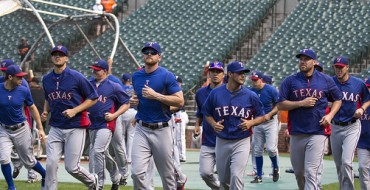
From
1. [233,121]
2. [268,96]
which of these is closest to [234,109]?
[233,121]

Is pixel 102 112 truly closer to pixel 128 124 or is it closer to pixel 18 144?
pixel 18 144

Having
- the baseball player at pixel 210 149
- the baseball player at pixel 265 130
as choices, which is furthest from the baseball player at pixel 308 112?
the baseball player at pixel 265 130

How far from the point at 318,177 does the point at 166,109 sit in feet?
6.74

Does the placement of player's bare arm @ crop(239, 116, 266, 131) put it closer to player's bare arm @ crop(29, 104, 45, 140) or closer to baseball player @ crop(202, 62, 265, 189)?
baseball player @ crop(202, 62, 265, 189)

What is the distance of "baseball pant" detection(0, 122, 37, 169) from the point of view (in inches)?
553

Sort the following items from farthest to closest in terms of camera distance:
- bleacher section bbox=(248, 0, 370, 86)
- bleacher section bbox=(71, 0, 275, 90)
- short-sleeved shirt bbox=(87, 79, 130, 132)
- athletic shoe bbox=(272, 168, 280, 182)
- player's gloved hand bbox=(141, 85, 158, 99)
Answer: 1. bleacher section bbox=(71, 0, 275, 90)
2. bleacher section bbox=(248, 0, 370, 86)
3. athletic shoe bbox=(272, 168, 280, 182)
4. short-sleeved shirt bbox=(87, 79, 130, 132)
5. player's gloved hand bbox=(141, 85, 158, 99)

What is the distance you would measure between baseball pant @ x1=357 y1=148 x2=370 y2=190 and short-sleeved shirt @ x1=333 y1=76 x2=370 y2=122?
686 millimetres

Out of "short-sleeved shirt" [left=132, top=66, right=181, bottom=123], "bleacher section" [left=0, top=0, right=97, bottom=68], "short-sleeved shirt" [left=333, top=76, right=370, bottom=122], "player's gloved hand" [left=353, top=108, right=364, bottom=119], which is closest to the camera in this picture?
"short-sleeved shirt" [left=132, top=66, right=181, bottom=123]

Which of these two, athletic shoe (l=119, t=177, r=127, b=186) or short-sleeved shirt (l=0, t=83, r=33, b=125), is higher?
short-sleeved shirt (l=0, t=83, r=33, b=125)

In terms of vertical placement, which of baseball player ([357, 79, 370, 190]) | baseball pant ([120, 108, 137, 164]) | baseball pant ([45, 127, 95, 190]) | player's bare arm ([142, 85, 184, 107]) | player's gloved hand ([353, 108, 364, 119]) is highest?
player's bare arm ([142, 85, 184, 107])

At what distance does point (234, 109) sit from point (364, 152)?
121 inches

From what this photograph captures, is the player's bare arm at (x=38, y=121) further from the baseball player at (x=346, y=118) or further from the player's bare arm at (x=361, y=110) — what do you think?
the player's bare arm at (x=361, y=110)

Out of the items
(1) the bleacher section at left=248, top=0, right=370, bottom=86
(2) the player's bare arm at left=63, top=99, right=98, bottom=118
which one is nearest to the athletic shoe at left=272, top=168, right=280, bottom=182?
(2) the player's bare arm at left=63, top=99, right=98, bottom=118

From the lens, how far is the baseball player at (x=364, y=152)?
13.4 meters
